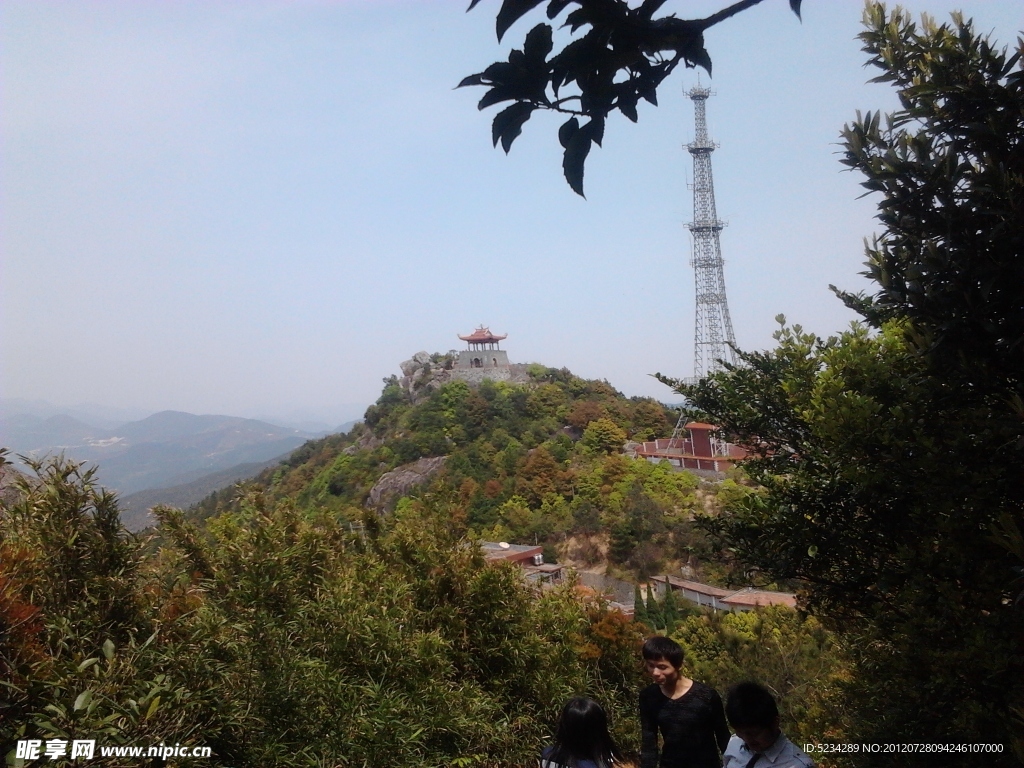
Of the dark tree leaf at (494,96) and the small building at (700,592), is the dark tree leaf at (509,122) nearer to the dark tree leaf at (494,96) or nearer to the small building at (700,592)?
the dark tree leaf at (494,96)

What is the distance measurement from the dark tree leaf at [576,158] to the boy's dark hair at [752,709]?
1402 mm

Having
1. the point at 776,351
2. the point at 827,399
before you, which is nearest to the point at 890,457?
the point at 827,399

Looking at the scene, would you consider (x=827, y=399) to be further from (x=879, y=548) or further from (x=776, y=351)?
(x=776, y=351)

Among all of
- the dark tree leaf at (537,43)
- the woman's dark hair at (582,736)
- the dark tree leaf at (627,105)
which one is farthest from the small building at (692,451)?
the dark tree leaf at (537,43)

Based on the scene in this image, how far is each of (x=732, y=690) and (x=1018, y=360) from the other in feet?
3.95

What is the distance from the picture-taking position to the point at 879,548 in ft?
8.68

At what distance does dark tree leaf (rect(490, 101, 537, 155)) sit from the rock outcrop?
24496 millimetres

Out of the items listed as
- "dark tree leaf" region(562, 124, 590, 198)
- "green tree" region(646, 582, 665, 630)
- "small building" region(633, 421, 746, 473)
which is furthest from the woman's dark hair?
"small building" region(633, 421, 746, 473)

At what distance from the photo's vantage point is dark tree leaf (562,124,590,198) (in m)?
0.95

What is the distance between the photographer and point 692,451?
77.6ft

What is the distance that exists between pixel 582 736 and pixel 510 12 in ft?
5.80

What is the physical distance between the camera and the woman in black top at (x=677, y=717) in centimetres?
191

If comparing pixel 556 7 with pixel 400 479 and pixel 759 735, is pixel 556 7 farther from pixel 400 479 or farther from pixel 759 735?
pixel 400 479

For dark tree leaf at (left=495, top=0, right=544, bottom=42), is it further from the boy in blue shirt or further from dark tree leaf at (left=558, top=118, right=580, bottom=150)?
the boy in blue shirt
